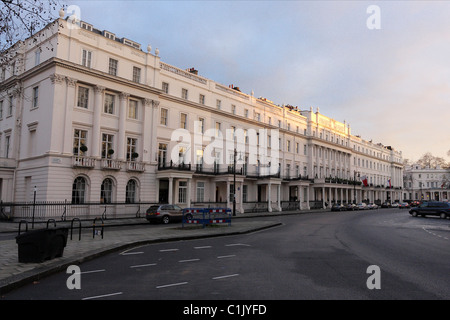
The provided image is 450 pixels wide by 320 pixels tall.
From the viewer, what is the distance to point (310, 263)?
399 inches

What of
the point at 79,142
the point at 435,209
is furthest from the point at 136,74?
the point at 435,209

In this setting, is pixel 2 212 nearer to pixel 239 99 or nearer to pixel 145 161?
pixel 145 161

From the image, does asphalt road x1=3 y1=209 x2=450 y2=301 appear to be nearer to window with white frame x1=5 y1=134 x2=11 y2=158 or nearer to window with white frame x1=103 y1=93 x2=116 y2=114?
window with white frame x1=103 y1=93 x2=116 y2=114

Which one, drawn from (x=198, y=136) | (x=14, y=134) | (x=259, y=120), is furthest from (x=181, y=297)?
(x=259, y=120)

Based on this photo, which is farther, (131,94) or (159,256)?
Result: (131,94)

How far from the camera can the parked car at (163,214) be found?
2539 centimetres

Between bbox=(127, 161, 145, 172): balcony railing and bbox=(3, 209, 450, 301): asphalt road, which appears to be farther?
bbox=(127, 161, 145, 172): balcony railing

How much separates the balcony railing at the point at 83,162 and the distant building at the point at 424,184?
129 meters

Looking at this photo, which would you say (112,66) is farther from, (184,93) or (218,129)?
(218,129)

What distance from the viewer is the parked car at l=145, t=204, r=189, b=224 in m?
25.4

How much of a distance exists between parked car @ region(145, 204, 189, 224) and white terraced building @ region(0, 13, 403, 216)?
6.40 meters

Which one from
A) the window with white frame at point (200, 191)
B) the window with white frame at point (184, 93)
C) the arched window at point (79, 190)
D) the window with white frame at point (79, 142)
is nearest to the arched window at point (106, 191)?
the arched window at point (79, 190)

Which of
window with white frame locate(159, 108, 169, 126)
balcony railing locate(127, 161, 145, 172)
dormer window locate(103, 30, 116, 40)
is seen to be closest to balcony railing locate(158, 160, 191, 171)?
balcony railing locate(127, 161, 145, 172)
